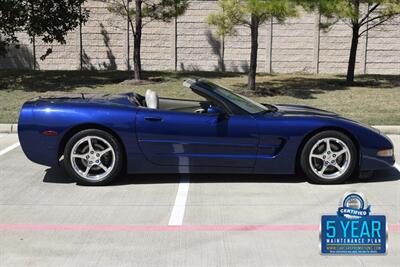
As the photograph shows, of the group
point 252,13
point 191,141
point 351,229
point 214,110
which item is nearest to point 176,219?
point 191,141

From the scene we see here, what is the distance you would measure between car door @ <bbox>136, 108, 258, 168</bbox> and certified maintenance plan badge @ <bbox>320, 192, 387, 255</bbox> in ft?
7.64

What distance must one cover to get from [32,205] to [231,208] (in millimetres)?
1987

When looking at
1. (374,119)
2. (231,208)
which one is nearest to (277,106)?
(231,208)

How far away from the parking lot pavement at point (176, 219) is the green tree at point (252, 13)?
692 cm

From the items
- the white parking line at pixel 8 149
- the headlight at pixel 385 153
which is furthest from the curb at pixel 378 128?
the headlight at pixel 385 153

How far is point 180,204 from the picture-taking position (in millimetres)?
5418

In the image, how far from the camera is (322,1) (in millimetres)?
A: 13695

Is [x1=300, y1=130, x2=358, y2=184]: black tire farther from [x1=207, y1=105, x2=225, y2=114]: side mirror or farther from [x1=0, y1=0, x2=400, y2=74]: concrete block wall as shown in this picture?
[x1=0, y1=0, x2=400, y2=74]: concrete block wall

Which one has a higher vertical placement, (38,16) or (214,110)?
(38,16)

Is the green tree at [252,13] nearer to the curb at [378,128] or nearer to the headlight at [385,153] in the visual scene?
the curb at [378,128]

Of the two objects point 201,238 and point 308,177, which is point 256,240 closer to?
point 201,238

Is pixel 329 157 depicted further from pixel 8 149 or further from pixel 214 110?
pixel 8 149

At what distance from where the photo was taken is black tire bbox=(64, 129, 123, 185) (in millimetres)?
5957

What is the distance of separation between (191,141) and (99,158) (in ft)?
3.42
